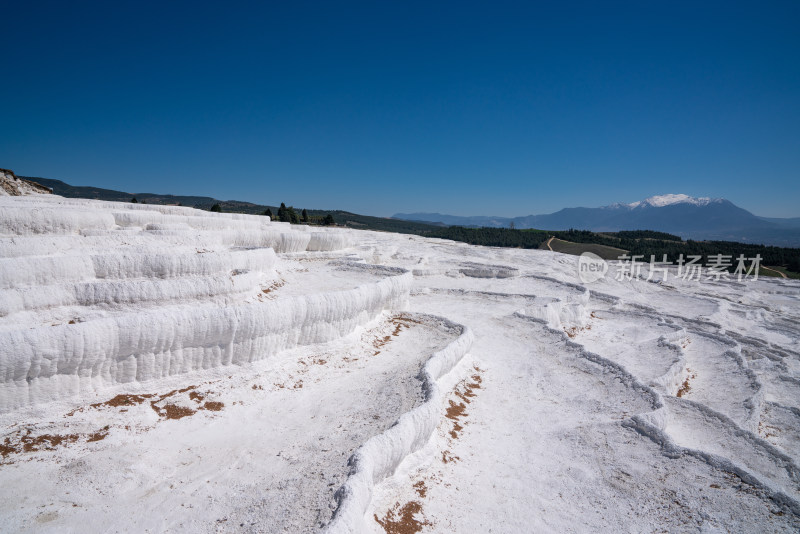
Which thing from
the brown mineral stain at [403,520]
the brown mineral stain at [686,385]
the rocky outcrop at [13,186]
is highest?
the rocky outcrop at [13,186]

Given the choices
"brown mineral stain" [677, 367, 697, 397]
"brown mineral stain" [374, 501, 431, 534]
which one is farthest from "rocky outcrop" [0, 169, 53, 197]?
"brown mineral stain" [677, 367, 697, 397]

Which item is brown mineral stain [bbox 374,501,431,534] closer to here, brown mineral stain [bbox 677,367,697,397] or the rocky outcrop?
brown mineral stain [bbox 677,367,697,397]

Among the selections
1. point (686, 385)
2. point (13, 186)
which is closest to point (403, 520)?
point (686, 385)

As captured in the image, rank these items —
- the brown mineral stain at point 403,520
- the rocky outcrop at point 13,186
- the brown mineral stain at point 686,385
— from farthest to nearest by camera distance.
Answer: the rocky outcrop at point 13,186
the brown mineral stain at point 686,385
the brown mineral stain at point 403,520

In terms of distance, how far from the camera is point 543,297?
1994 cm

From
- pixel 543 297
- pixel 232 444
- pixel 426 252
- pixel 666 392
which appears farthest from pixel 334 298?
pixel 426 252

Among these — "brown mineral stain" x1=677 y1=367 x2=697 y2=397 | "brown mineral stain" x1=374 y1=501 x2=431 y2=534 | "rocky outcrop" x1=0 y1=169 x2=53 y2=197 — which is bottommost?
"brown mineral stain" x1=677 y1=367 x2=697 y2=397

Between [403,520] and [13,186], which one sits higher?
[13,186]

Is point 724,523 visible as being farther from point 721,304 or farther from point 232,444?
point 721,304

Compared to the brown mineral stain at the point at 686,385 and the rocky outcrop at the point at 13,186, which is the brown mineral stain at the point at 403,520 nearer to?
the brown mineral stain at the point at 686,385

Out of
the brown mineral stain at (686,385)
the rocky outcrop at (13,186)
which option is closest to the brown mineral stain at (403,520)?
the brown mineral stain at (686,385)

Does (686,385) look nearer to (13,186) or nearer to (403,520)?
(403,520)

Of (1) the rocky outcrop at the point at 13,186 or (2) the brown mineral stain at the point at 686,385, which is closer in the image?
(2) the brown mineral stain at the point at 686,385

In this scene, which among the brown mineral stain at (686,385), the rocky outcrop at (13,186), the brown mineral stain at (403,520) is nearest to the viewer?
the brown mineral stain at (403,520)
